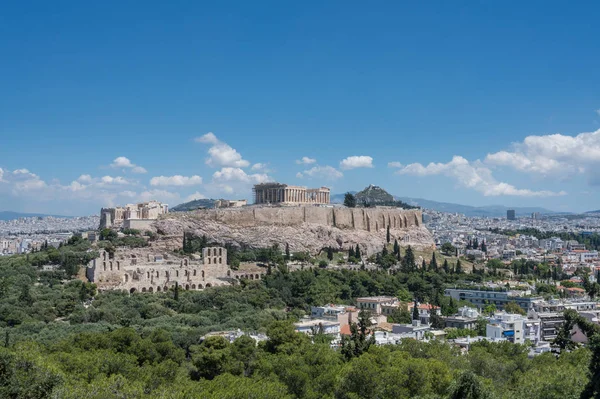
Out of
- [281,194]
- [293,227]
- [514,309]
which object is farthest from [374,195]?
[514,309]

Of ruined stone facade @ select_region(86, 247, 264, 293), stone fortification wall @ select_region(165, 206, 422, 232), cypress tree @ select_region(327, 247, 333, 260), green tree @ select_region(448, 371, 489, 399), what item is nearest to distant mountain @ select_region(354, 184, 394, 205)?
stone fortification wall @ select_region(165, 206, 422, 232)

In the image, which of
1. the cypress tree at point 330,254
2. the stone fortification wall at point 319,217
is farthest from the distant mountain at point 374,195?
the cypress tree at point 330,254

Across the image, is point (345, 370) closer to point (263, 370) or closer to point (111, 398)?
point (263, 370)

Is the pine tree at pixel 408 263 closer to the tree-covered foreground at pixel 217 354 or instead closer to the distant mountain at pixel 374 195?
the tree-covered foreground at pixel 217 354

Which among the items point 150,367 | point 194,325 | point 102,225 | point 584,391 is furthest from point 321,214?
point 584,391

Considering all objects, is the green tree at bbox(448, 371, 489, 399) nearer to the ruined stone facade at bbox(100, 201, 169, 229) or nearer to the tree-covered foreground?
the tree-covered foreground

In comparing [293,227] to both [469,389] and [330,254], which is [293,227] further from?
[469,389]
